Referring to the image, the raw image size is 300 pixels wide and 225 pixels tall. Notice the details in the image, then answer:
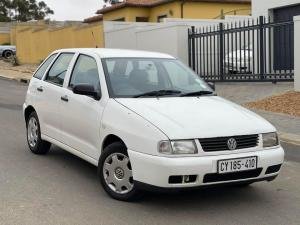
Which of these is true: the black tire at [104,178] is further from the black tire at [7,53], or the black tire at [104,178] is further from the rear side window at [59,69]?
the black tire at [7,53]

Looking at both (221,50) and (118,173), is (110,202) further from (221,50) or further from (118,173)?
(221,50)

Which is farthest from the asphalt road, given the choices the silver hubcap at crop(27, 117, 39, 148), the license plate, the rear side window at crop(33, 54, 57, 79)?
the rear side window at crop(33, 54, 57, 79)

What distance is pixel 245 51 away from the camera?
17391 mm

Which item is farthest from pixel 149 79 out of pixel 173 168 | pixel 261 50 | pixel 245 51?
pixel 245 51

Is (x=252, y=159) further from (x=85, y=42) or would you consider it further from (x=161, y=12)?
(x=161, y=12)

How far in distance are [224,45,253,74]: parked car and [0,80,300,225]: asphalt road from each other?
10085mm

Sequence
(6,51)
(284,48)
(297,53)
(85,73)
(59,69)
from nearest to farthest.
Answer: (85,73) → (59,69) → (297,53) → (284,48) → (6,51)

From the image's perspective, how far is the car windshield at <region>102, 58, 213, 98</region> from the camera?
6409 millimetres

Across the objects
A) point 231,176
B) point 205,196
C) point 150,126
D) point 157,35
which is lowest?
point 205,196

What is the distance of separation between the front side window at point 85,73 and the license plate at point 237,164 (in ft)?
6.21

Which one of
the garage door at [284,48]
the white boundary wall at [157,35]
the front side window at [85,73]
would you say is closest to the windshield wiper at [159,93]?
the front side window at [85,73]

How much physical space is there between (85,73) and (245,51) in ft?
36.5

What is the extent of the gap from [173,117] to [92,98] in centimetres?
128

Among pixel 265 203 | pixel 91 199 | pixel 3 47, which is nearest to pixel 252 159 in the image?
pixel 265 203
